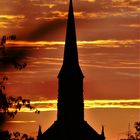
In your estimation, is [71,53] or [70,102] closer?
[70,102]

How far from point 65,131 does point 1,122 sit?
68962mm

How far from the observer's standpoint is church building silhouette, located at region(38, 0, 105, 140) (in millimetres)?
77688

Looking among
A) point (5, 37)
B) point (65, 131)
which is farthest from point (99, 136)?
point (5, 37)

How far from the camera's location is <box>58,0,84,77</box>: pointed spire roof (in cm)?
7794

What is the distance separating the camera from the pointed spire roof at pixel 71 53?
256 feet

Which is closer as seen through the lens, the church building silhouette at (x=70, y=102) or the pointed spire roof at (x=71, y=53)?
the church building silhouette at (x=70, y=102)

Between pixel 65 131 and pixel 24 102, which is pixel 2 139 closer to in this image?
pixel 24 102

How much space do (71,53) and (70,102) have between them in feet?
15.3

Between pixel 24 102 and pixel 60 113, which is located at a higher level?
pixel 24 102

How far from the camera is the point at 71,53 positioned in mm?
79500

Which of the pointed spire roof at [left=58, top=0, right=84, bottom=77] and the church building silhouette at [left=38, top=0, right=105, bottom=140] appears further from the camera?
the pointed spire roof at [left=58, top=0, right=84, bottom=77]

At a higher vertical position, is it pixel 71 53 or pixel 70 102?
pixel 71 53

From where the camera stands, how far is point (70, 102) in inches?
3088

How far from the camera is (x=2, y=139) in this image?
17.6 m
